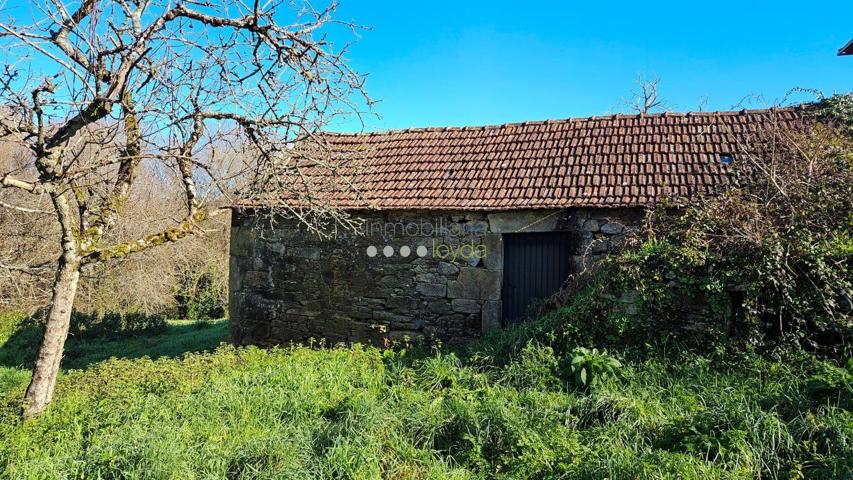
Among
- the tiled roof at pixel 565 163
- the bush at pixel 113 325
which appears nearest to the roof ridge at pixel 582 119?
the tiled roof at pixel 565 163

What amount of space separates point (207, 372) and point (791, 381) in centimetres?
548

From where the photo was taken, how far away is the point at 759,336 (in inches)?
207

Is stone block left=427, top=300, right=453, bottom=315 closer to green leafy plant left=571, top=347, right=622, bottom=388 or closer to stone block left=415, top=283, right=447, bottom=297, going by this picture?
stone block left=415, top=283, right=447, bottom=297

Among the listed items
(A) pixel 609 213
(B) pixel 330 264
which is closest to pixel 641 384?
(A) pixel 609 213

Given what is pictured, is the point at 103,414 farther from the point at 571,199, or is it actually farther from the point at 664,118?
the point at 664,118

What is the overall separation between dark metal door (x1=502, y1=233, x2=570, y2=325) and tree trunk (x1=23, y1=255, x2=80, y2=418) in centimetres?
544

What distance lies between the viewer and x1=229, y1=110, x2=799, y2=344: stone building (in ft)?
25.4

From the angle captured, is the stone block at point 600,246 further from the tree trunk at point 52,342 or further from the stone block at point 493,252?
the tree trunk at point 52,342

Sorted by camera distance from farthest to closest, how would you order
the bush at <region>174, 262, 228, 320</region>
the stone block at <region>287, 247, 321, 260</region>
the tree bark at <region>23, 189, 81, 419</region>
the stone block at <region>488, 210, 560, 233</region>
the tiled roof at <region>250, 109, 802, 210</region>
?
the bush at <region>174, 262, 228, 320</region>, the stone block at <region>287, 247, 321, 260</region>, the stone block at <region>488, 210, 560, 233</region>, the tiled roof at <region>250, 109, 802, 210</region>, the tree bark at <region>23, 189, 81, 419</region>

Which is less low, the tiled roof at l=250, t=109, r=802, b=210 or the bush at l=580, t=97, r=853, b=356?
the tiled roof at l=250, t=109, r=802, b=210

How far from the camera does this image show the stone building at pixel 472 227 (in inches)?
305

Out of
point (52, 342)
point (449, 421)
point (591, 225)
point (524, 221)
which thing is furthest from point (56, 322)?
point (591, 225)

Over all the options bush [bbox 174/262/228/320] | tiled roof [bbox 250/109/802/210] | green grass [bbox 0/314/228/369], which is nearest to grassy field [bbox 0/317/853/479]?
tiled roof [bbox 250/109/802/210]

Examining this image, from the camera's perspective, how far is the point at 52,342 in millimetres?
5363
